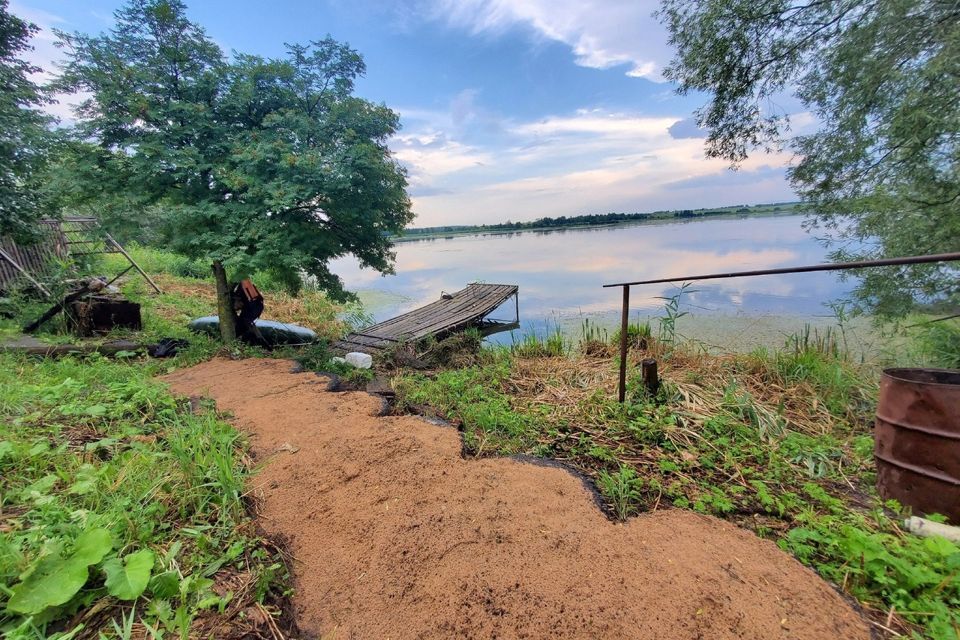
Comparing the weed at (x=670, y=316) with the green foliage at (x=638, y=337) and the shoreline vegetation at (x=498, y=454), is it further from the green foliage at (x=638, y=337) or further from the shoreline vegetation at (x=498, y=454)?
the green foliage at (x=638, y=337)

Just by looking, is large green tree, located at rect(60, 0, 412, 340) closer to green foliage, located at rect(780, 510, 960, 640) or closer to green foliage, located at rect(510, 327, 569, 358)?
green foliage, located at rect(510, 327, 569, 358)

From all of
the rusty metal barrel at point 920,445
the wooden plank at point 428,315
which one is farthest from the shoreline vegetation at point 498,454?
the wooden plank at point 428,315

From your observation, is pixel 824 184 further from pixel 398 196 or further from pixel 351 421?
pixel 351 421

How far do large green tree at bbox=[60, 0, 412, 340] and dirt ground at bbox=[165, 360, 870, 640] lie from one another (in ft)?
10.9

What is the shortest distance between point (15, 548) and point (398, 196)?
5144 millimetres

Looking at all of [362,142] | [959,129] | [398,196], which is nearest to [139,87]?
[362,142]

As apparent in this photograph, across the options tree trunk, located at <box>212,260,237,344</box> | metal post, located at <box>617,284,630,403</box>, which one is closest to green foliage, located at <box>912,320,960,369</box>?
metal post, located at <box>617,284,630,403</box>

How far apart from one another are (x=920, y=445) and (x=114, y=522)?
3849 millimetres

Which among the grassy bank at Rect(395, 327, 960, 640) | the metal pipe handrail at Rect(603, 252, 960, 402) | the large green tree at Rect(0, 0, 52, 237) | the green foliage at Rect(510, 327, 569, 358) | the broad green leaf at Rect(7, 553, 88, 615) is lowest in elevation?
the green foliage at Rect(510, 327, 569, 358)

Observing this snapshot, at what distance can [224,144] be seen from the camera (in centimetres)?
488

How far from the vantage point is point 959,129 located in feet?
12.9

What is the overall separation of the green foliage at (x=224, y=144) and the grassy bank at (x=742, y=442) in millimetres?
2464

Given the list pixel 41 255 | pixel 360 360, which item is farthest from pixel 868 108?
pixel 41 255

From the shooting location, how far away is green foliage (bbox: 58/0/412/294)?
4559mm
